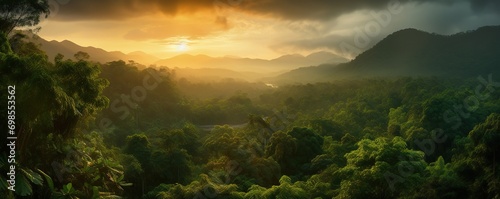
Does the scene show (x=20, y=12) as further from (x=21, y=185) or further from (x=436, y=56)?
(x=436, y=56)

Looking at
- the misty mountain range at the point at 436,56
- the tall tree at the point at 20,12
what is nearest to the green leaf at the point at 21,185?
the tall tree at the point at 20,12

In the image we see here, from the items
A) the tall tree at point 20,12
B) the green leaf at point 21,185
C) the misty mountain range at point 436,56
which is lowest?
the green leaf at point 21,185

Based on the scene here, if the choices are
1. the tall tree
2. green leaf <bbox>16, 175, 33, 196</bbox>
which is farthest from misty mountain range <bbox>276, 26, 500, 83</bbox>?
green leaf <bbox>16, 175, 33, 196</bbox>

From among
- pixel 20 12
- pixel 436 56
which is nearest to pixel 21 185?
pixel 20 12

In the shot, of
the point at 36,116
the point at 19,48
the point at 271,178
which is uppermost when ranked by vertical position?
the point at 19,48

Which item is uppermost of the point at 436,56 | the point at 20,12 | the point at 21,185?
the point at 436,56

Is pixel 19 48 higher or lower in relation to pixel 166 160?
higher

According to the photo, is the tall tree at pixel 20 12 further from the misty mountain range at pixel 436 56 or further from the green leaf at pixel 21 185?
the misty mountain range at pixel 436 56

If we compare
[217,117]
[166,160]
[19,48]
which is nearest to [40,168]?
[19,48]

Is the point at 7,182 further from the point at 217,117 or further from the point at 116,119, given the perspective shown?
the point at 217,117

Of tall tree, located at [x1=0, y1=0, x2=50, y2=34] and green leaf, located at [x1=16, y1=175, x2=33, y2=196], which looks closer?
green leaf, located at [x1=16, y1=175, x2=33, y2=196]

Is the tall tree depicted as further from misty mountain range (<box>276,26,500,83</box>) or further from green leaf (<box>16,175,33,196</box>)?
misty mountain range (<box>276,26,500,83</box>)
